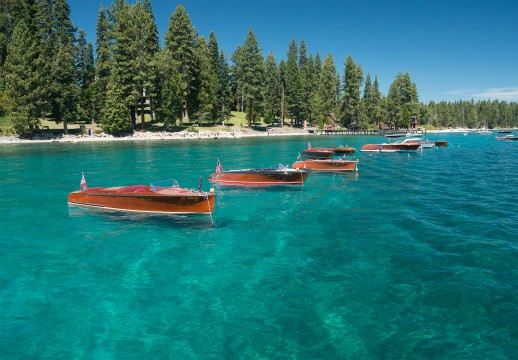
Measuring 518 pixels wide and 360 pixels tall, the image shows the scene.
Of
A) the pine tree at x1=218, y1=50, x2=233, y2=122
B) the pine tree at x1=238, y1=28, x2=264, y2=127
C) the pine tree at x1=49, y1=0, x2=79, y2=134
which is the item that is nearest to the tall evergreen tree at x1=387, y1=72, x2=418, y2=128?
the pine tree at x1=238, y1=28, x2=264, y2=127

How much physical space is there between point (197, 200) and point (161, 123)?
77.7 m

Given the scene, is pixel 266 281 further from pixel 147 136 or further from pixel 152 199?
pixel 147 136

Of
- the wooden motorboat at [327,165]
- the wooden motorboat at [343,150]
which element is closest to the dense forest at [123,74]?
the wooden motorboat at [343,150]

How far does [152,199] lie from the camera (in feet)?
63.5

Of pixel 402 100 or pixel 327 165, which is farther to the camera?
pixel 402 100

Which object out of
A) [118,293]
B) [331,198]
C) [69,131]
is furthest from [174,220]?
[69,131]

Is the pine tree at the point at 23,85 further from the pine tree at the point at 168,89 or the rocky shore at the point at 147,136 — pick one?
the pine tree at the point at 168,89

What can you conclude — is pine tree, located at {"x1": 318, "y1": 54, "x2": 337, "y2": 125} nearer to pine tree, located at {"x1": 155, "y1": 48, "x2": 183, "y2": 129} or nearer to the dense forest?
the dense forest

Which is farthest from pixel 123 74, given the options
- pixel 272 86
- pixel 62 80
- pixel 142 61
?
pixel 272 86

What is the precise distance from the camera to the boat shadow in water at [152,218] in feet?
62.5

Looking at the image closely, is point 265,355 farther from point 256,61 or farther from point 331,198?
point 256,61

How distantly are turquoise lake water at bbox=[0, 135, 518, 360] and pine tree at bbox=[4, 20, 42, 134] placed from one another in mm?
55239

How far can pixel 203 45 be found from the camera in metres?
100

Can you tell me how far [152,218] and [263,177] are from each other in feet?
37.4
